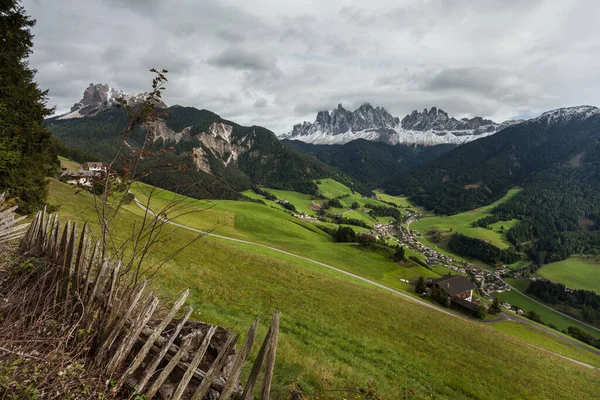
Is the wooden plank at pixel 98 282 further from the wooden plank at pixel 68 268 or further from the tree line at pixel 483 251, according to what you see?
the tree line at pixel 483 251

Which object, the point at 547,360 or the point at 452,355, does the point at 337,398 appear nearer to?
the point at 452,355

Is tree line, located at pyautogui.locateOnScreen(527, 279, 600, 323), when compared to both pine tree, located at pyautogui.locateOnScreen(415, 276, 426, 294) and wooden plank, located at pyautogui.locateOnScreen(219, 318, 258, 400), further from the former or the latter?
wooden plank, located at pyautogui.locateOnScreen(219, 318, 258, 400)

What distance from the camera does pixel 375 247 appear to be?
7788cm

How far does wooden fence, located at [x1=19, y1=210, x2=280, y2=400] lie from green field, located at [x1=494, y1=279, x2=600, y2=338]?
477ft

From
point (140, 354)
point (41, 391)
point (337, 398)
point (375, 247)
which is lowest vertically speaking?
point (375, 247)

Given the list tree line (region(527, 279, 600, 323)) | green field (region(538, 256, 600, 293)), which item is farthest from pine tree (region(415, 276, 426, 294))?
green field (region(538, 256, 600, 293))

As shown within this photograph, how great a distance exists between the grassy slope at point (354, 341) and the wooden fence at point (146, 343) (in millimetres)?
1840

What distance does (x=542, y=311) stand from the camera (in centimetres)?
12056

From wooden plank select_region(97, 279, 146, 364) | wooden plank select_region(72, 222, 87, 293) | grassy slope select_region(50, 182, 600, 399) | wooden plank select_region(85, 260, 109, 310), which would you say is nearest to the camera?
wooden plank select_region(97, 279, 146, 364)

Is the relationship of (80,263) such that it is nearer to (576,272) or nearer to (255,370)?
(255,370)

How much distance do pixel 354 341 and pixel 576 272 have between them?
217572 mm

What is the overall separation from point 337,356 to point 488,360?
1362cm

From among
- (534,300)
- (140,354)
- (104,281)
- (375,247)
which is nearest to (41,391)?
(140,354)

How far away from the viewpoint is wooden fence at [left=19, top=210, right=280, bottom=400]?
421 centimetres
